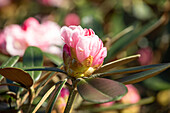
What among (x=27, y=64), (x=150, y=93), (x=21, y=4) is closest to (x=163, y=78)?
(x=150, y=93)

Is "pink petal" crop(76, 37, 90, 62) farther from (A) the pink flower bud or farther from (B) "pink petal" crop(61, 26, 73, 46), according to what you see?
(A) the pink flower bud

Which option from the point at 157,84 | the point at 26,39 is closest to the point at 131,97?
the point at 157,84

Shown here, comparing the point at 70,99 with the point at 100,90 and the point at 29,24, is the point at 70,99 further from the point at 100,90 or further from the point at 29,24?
the point at 29,24

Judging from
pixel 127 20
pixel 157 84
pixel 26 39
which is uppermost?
pixel 26 39

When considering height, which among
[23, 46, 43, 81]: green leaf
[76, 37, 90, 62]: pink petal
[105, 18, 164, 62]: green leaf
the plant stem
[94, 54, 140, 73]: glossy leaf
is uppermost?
[76, 37, 90, 62]: pink petal

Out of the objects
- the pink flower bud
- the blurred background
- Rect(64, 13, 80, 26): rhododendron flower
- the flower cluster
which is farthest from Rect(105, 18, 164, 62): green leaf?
Rect(64, 13, 80, 26): rhododendron flower

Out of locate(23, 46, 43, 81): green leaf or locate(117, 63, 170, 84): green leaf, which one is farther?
locate(23, 46, 43, 81): green leaf

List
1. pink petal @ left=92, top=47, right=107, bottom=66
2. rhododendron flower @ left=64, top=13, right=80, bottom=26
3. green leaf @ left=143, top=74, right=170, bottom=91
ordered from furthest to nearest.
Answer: rhododendron flower @ left=64, top=13, right=80, bottom=26
green leaf @ left=143, top=74, right=170, bottom=91
pink petal @ left=92, top=47, right=107, bottom=66

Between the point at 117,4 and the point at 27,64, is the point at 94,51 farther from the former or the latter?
the point at 117,4
